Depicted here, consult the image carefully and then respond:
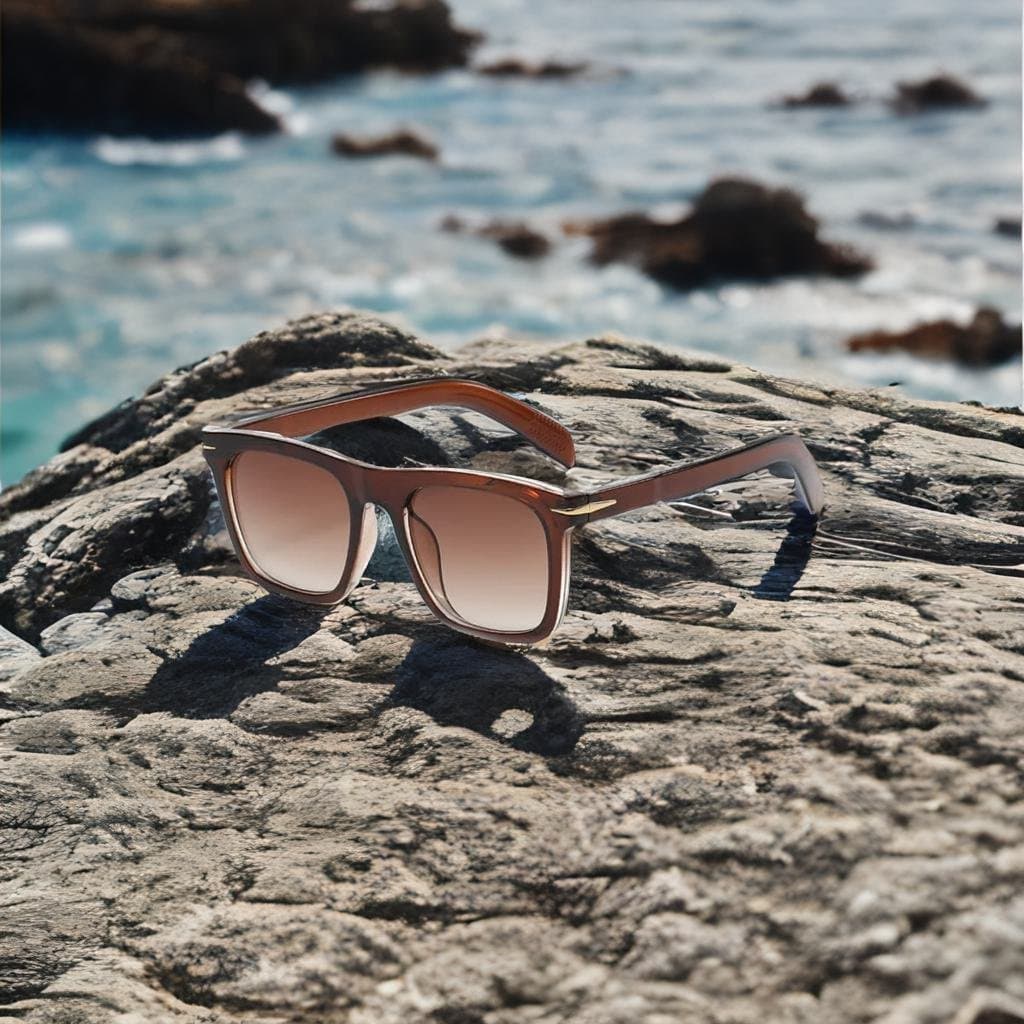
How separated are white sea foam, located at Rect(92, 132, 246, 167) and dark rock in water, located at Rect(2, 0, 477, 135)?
279 mm

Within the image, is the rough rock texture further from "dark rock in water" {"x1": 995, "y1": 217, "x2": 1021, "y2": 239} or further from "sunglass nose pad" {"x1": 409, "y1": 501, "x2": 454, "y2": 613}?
"dark rock in water" {"x1": 995, "y1": 217, "x2": 1021, "y2": 239}

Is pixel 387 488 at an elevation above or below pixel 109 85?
below

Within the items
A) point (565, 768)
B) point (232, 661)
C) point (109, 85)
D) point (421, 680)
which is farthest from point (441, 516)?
point (109, 85)

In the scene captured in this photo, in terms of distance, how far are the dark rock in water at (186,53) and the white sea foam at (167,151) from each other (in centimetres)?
28

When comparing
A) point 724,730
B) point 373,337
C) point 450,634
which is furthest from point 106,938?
point 373,337

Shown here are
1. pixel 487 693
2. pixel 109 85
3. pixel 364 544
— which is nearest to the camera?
pixel 487 693

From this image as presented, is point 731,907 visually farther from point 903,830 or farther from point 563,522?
point 563,522

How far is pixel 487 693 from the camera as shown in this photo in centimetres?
168

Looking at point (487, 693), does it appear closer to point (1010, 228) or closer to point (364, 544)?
point (364, 544)

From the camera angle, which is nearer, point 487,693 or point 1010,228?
point 487,693

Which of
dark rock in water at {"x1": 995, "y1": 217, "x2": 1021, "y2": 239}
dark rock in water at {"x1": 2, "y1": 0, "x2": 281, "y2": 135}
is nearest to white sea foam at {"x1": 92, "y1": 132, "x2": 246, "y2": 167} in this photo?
dark rock in water at {"x1": 2, "y1": 0, "x2": 281, "y2": 135}

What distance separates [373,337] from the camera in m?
2.81

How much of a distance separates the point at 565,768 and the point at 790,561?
1.98 feet

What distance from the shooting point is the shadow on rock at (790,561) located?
179cm
